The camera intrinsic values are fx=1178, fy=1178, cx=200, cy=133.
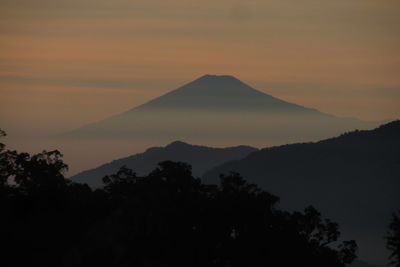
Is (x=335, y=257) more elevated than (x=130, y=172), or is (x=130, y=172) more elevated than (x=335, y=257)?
(x=130, y=172)

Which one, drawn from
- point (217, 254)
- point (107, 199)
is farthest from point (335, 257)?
point (107, 199)

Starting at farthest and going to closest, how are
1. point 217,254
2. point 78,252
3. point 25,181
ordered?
point 25,181 → point 217,254 → point 78,252

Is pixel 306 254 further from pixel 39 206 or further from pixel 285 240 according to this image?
pixel 39 206

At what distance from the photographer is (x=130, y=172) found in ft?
374

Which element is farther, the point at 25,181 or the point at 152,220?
the point at 25,181

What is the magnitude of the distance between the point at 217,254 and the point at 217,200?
5403 millimetres

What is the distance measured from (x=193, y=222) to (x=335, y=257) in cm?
1285

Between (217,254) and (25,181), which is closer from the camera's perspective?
(217,254)

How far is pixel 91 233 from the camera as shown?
9850 centimetres

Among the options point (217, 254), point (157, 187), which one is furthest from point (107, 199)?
point (217, 254)

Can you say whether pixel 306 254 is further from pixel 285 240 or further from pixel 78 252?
pixel 78 252

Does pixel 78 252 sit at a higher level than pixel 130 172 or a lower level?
lower

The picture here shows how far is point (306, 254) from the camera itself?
10119cm

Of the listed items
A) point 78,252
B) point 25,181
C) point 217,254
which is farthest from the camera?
point 25,181
